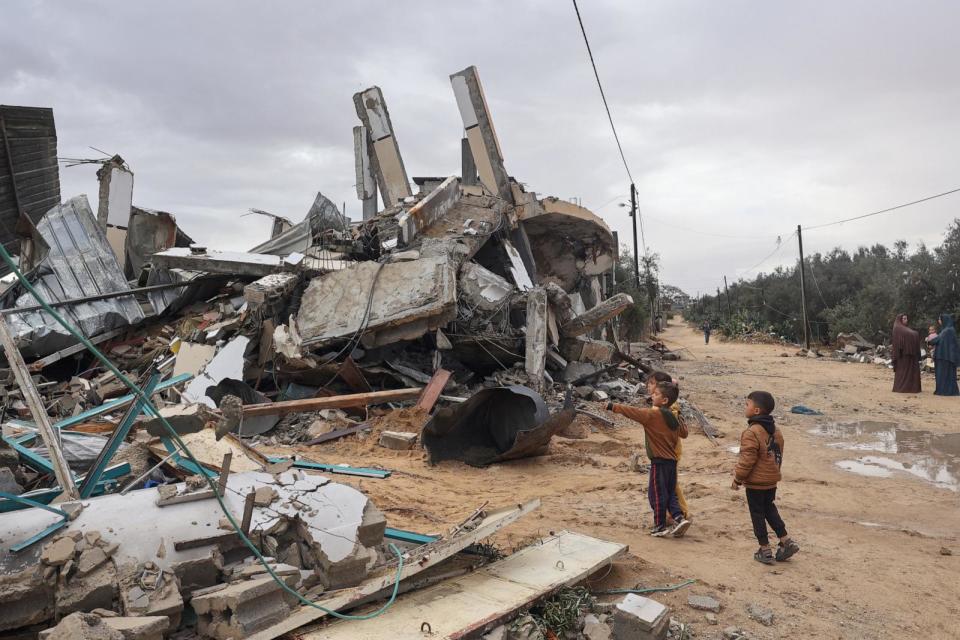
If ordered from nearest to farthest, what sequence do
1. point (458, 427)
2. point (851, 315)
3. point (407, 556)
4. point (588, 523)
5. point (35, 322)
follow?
point (407, 556)
point (588, 523)
point (458, 427)
point (35, 322)
point (851, 315)

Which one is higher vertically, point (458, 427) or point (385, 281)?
point (385, 281)

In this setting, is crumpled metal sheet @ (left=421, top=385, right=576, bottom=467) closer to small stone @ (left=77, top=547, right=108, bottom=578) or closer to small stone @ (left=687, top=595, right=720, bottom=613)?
small stone @ (left=687, top=595, right=720, bottom=613)

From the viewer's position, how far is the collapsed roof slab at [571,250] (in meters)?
17.6

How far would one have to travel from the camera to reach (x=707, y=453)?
8.53m

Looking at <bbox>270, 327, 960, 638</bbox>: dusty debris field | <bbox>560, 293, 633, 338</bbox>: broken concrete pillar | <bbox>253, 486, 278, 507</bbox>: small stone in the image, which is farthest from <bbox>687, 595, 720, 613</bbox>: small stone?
<bbox>560, 293, 633, 338</bbox>: broken concrete pillar

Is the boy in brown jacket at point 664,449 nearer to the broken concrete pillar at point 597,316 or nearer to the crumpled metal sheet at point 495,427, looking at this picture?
the crumpled metal sheet at point 495,427

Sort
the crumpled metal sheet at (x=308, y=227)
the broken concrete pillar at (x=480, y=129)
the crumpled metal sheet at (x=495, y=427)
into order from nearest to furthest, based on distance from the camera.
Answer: the crumpled metal sheet at (x=495, y=427) < the crumpled metal sheet at (x=308, y=227) < the broken concrete pillar at (x=480, y=129)

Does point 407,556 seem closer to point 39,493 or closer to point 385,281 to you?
point 39,493

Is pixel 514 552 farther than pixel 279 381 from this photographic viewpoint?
No

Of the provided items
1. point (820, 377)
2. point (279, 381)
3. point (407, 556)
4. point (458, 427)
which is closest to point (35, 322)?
point (279, 381)

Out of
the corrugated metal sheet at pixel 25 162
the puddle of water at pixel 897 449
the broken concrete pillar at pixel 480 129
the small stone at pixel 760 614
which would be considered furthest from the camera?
the broken concrete pillar at pixel 480 129

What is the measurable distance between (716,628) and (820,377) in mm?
16438

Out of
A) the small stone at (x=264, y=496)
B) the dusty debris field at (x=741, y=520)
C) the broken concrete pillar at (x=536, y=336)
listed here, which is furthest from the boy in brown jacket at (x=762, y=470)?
the broken concrete pillar at (x=536, y=336)

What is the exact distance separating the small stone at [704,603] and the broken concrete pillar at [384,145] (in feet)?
49.2
